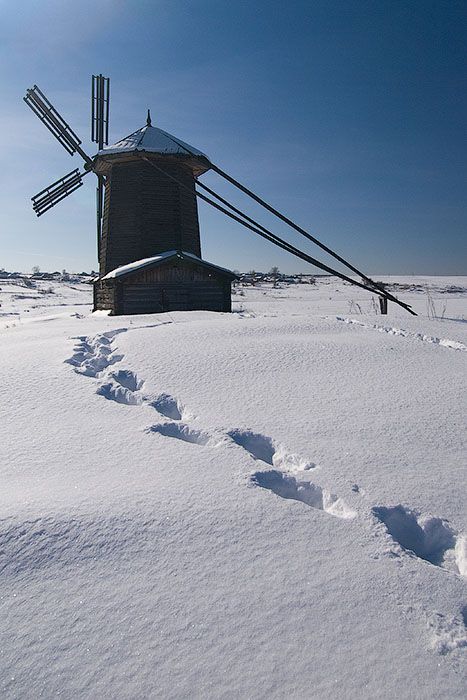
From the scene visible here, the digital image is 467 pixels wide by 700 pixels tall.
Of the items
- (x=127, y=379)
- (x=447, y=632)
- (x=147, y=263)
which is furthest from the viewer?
(x=147, y=263)

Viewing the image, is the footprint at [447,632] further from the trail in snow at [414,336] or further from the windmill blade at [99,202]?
the windmill blade at [99,202]

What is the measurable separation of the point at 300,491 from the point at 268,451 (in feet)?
1.44

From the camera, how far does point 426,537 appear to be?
1471mm

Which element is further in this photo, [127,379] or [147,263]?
[147,263]

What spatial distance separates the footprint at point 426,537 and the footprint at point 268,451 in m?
0.43

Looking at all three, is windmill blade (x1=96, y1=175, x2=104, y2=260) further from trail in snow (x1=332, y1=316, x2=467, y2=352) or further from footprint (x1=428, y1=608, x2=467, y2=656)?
footprint (x1=428, y1=608, x2=467, y2=656)

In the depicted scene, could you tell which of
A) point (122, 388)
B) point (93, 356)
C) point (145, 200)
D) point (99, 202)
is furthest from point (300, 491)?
point (99, 202)

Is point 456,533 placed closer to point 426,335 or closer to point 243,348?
point 243,348

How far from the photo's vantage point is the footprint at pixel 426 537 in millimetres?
1368

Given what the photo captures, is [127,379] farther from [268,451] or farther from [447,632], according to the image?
[447,632]

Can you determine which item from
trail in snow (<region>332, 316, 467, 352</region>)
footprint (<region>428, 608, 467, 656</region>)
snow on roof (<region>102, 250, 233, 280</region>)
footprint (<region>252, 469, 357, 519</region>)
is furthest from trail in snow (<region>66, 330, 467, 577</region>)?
snow on roof (<region>102, 250, 233, 280</region>)

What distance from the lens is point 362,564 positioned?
4.08 ft

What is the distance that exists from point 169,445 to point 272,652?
3.93ft

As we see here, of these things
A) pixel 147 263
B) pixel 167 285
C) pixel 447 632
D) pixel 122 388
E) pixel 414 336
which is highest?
pixel 147 263
